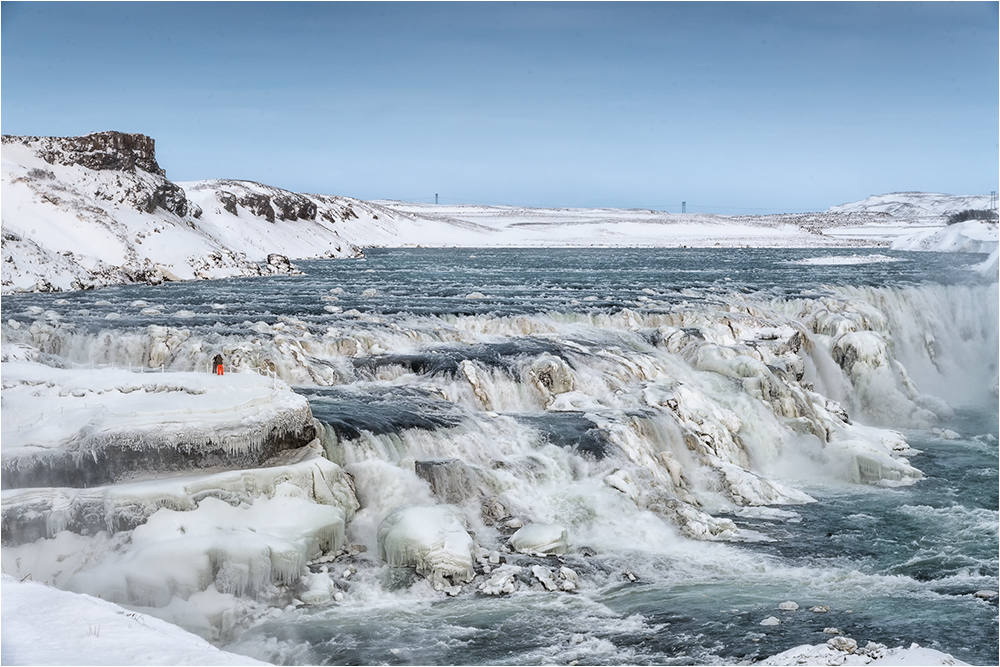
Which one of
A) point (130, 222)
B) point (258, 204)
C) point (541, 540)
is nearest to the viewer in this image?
point (541, 540)

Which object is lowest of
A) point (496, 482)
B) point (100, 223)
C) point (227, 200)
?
point (496, 482)

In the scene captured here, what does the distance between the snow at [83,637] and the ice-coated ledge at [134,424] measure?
12.3ft

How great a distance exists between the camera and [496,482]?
14930 mm

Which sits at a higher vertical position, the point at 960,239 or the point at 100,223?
the point at 100,223

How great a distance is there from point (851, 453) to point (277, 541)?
12204 millimetres

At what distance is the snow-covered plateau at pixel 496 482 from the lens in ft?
35.3

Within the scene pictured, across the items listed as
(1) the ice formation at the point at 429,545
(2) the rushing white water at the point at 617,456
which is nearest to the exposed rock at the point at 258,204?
(2) the rushing white water at the point at 617,456

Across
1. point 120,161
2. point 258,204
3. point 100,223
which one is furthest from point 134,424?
point 258,204

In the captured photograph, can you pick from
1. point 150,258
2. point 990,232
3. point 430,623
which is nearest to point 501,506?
point 430,623

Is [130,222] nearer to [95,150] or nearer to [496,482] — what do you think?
[95,150]

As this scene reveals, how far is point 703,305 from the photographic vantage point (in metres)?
28.8

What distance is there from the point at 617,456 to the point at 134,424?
8.01 m

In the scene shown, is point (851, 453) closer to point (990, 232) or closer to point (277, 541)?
point (277, 541)

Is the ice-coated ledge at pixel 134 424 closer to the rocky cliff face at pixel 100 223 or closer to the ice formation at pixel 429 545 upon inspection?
the ice formation at pixel 429 545
